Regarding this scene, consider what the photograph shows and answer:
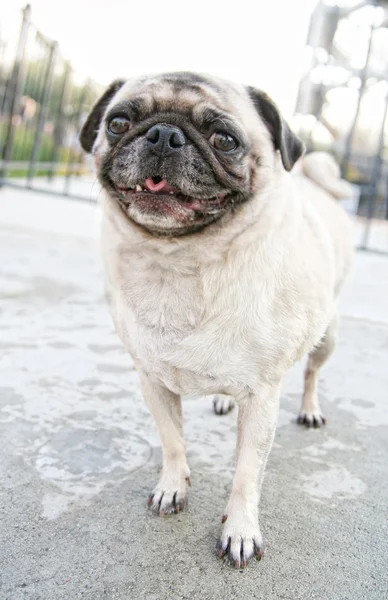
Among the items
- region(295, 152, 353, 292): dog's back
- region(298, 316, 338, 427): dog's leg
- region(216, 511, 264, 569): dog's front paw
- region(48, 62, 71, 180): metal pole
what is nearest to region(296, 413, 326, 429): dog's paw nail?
region(298, 316, 338, 427): dog's leg

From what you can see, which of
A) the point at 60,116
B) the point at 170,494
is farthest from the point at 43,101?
the point at 170,494

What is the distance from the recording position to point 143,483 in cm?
182

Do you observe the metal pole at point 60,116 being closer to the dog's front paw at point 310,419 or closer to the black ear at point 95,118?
the black ear at point 95,118

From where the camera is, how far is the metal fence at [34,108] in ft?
20.8

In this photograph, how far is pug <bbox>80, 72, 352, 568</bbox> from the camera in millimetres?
1538

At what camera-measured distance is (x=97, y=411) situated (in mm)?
2217

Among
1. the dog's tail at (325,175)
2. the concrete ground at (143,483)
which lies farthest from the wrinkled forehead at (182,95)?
the concrete ground at (143,483)

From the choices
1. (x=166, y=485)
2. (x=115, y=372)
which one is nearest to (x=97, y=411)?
(x=115, y=372)

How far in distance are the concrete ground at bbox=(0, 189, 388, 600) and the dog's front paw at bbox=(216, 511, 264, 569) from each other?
0.03 m

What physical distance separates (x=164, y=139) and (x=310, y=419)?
1340 millimetres

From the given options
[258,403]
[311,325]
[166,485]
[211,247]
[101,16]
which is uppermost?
[101,16]

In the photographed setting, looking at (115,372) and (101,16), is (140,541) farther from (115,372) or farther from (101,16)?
(101,16)

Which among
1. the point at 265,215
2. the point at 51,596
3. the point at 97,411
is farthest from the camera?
the point at 97,411

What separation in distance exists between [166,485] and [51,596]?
50 cm
